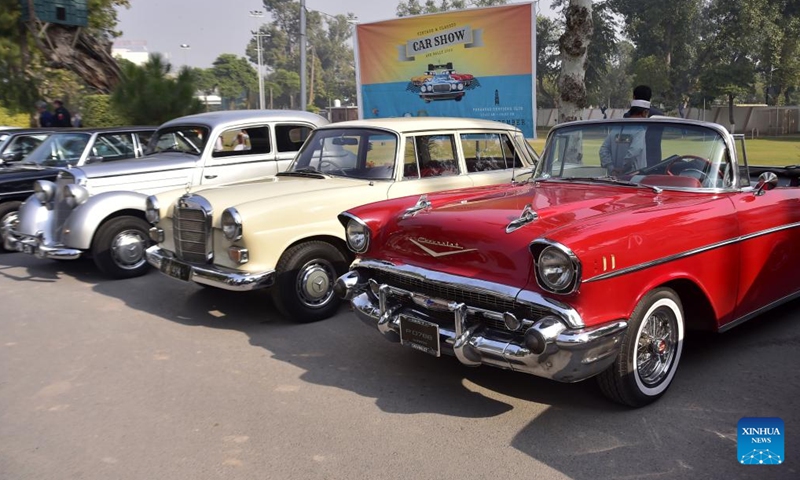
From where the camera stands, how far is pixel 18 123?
70.6ft

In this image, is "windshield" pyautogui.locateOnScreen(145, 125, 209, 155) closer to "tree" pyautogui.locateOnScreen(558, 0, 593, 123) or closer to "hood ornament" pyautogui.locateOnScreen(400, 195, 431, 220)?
"hood ornament" pyautogui.locateOnScreen(400, 195, 431, 220)

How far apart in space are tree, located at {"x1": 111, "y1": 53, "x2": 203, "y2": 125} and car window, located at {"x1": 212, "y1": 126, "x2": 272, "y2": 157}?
705cm

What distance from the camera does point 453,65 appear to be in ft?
41.0

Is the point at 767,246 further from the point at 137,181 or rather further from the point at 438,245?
the point at 137,181

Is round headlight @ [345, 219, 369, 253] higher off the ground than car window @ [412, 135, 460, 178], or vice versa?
car window @ [412, 135, 460, 178]

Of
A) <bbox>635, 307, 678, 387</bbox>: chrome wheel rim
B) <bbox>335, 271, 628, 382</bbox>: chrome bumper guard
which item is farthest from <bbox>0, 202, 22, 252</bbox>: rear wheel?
<bbox>635, 307, 678, 387</bbox>: chrome wheel rim

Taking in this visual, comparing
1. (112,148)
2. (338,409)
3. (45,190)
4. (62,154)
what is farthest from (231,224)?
(62,154)

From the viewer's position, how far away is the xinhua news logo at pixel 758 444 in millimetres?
3203

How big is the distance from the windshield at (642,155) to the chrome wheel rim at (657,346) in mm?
1034

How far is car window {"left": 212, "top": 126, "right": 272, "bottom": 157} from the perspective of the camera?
8.09 metres

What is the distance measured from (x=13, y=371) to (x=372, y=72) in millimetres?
10270

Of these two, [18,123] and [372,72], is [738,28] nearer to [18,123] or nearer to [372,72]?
[372,72]

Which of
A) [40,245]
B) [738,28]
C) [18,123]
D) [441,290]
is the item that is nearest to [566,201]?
[441,290]

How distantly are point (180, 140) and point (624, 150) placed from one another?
5653 millimetres
